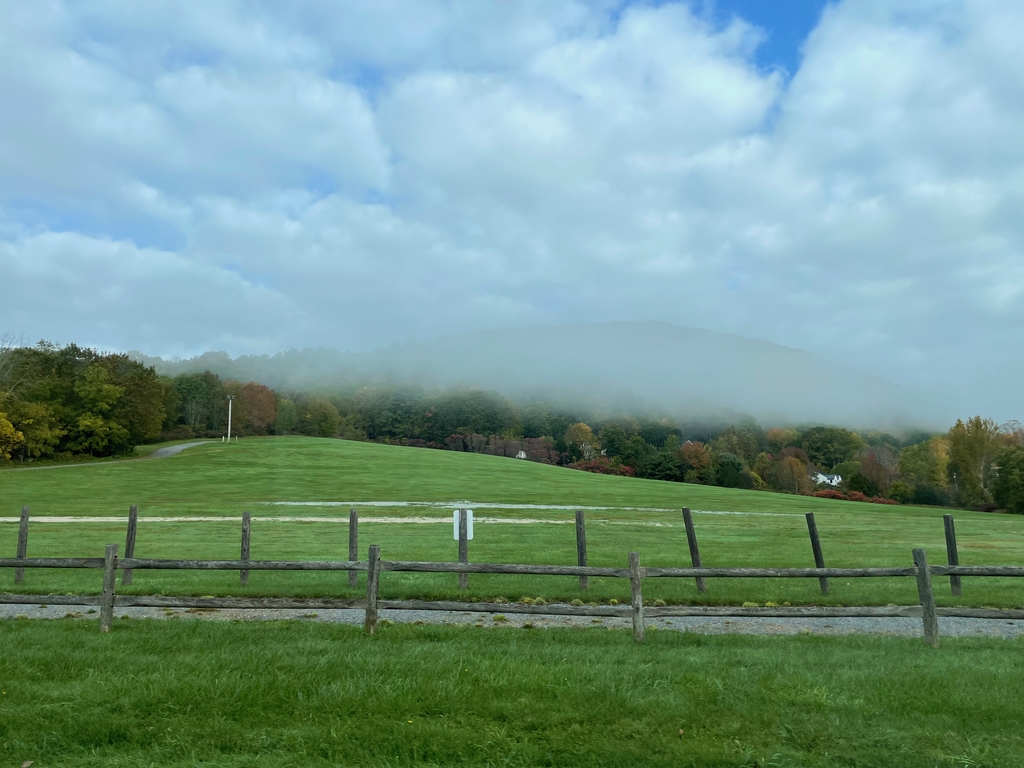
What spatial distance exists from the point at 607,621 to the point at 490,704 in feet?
19.2

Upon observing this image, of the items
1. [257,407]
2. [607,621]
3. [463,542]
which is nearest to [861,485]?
[463,542]

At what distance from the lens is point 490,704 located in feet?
21.8

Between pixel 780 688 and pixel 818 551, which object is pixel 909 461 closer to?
pixel 818 551

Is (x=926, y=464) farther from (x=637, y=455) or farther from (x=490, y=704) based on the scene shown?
(x=490, y=704)

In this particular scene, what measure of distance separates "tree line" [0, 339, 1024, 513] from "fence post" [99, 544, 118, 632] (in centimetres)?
6753

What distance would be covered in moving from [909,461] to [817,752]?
399 feet

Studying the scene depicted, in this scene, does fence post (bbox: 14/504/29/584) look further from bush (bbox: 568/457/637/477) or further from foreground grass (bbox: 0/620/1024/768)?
bush (bbox: 568/457/637/477)

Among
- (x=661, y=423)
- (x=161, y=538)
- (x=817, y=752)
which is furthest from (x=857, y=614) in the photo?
(x=661, y=423)

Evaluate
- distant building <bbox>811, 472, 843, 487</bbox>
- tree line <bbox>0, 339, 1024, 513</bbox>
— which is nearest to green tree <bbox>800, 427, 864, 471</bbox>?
tree line <bbox>0, 339, 1024, 513</bbox>

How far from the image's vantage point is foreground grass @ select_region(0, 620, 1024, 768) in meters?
5.77

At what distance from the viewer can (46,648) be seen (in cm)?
870

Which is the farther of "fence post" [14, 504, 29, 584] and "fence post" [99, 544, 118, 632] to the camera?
"fence post" [14, 504, 29, 584]

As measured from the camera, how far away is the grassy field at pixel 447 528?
15.0m

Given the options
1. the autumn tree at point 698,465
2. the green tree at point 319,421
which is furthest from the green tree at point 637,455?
the green tree at point 319,421
